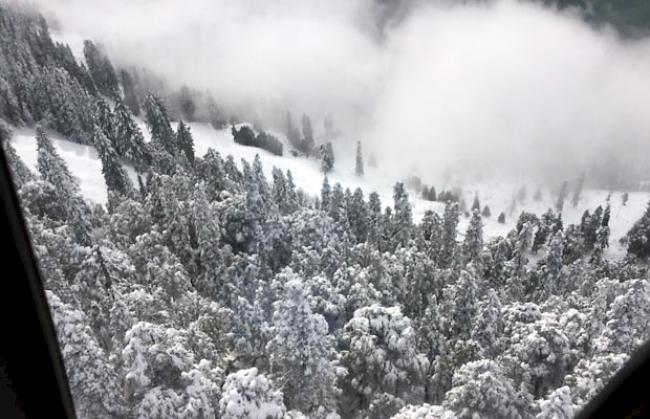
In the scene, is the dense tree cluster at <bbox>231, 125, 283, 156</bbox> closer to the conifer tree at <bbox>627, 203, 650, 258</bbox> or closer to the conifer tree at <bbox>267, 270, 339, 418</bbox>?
the conifer tree at <bbox>627, 203, 650, 258</bbox>

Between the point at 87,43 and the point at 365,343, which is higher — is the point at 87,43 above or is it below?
above

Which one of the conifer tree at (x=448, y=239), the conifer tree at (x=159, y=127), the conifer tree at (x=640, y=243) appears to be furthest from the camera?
the conifer tree at (x=640, y=243)

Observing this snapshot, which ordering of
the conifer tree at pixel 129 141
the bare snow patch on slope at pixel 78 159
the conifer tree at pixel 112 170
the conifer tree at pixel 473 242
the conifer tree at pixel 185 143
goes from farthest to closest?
1. the conifer tree at pixel 185 143
2. the conifer tree at pixel 129 141
3. the bare snow patch on slope at pixel 78 159
4. the conifer tree at pixel 112 170
5. the conifer tree at pixel 473 242

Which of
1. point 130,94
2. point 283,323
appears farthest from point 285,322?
point 130,94

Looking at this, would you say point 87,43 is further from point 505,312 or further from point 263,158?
point 505,312

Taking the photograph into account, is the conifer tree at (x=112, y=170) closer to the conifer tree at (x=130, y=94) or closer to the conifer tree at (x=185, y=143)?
the conifer tree at (x=185, y=143)

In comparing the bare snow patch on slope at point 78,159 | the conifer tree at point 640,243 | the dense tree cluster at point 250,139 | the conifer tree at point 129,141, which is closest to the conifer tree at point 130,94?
the dense tree cluster at point 250,139

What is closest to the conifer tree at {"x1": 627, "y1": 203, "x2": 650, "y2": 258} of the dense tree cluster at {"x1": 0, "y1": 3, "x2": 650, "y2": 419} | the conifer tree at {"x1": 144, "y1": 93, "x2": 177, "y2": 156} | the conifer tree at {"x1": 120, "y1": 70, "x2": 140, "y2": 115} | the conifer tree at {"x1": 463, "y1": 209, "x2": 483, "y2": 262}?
the dense tree cluster at {"x1": 0, "y1": 3, "x2": 650, "y2": 419}

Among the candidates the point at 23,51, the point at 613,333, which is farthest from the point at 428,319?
the point at 23,51

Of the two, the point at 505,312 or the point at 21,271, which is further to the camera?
the point at 505,312
